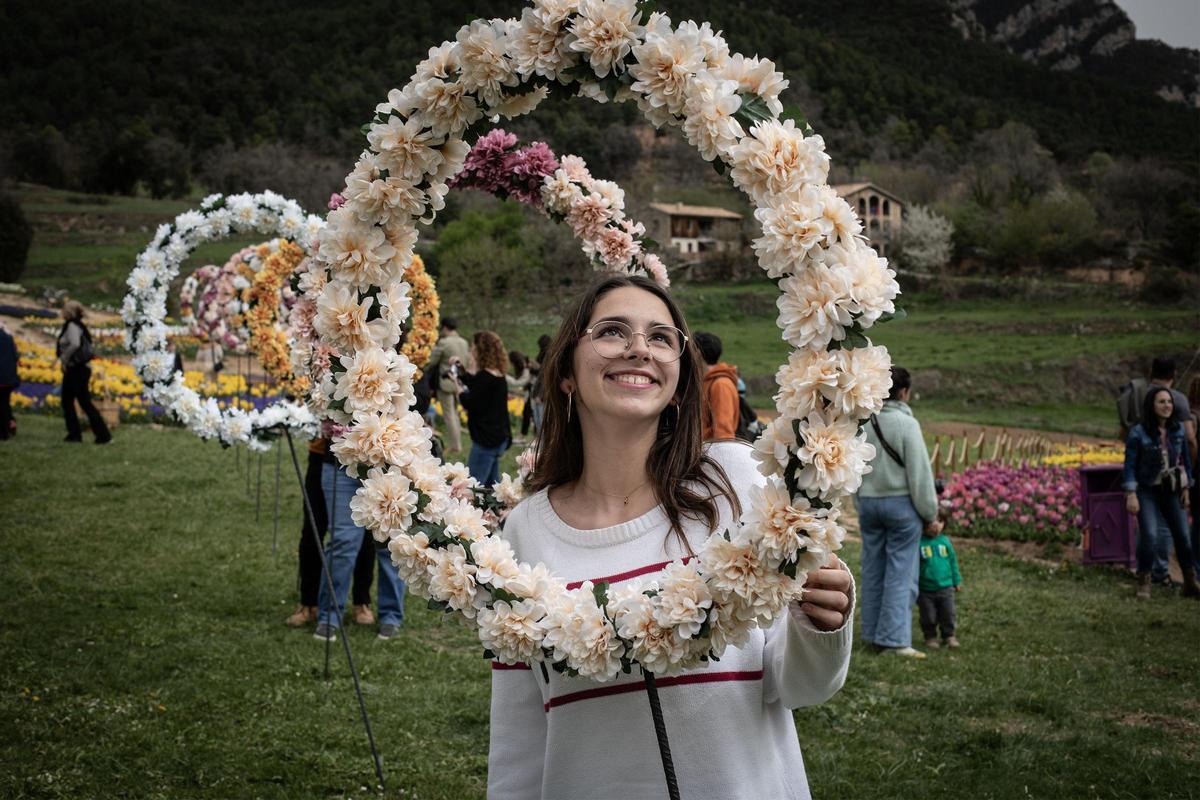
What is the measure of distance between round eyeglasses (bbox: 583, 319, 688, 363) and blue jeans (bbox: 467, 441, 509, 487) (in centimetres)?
757

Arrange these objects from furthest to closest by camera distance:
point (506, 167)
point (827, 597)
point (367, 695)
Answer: point (367, 695)
point (506, 167)
point (827, 597)

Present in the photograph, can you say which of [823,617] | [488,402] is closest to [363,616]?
[488,402]

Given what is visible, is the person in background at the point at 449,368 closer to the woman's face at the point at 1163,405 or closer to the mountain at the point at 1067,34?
the woman's face at the point at 1163,405

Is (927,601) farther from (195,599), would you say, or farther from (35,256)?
(35,256)

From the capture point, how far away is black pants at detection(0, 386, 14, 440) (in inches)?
568

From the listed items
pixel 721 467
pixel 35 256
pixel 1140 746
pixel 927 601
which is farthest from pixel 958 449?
pixel 35 256

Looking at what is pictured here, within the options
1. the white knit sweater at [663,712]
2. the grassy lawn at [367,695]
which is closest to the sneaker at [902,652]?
the grassy lawn at [367,695]

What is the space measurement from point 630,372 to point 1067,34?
20479 cm

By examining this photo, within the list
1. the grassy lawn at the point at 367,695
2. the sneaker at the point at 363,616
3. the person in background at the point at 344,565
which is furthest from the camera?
the sneaker at the point at 363,616

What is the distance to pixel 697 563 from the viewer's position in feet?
7.22

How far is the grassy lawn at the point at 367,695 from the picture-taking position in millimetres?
4766

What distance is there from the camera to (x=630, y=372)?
8.13ft

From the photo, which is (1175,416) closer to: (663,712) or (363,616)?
(363,616)

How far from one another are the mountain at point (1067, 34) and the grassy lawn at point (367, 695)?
550 ft
